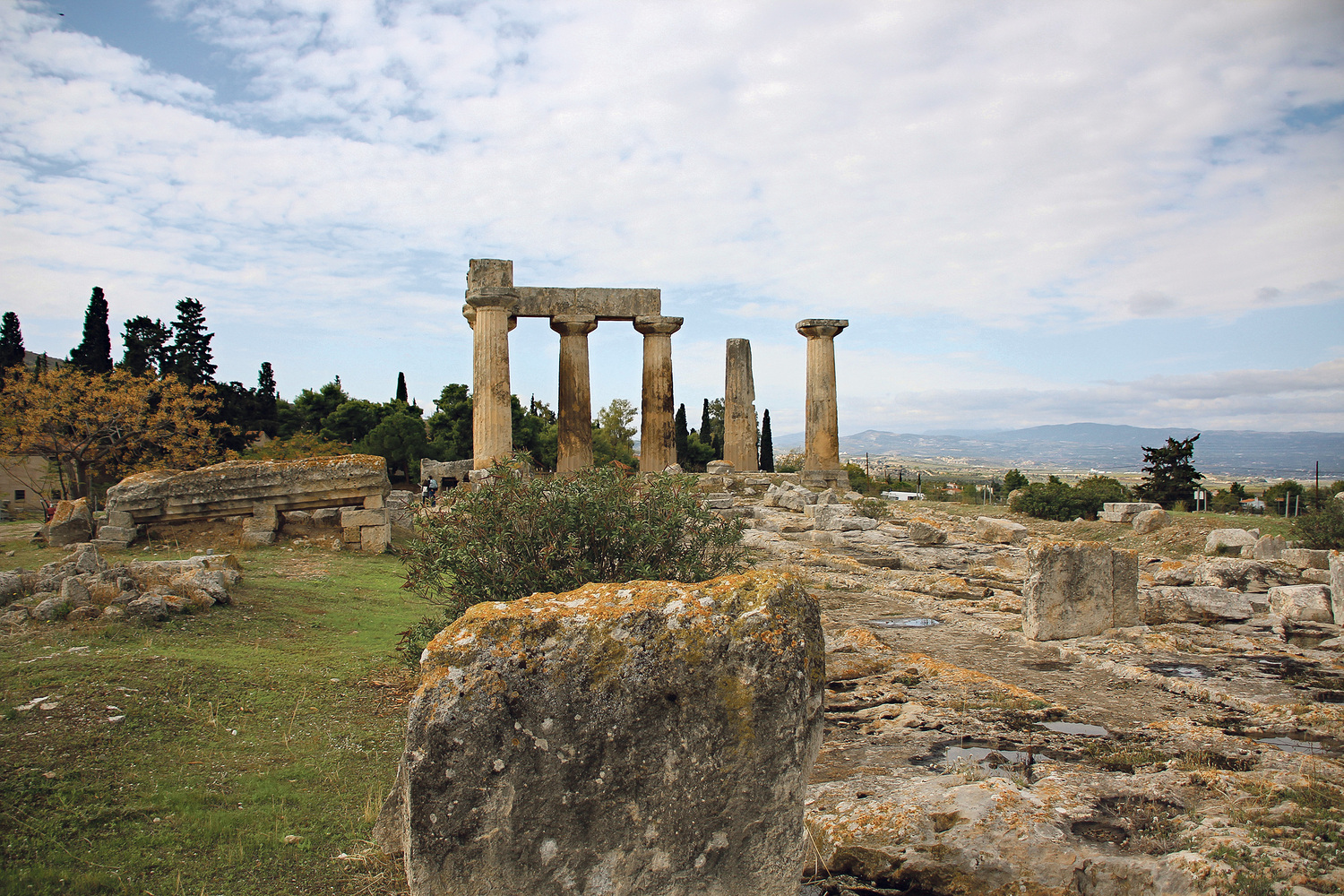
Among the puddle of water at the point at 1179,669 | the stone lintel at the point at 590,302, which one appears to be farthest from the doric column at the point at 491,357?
the puddle of water at the point at 1179,669

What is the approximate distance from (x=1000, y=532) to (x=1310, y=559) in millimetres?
4879

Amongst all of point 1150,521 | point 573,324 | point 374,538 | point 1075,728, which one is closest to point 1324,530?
point 1150,521

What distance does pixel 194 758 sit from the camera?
4.47 m

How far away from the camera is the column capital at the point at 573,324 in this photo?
22016 mm

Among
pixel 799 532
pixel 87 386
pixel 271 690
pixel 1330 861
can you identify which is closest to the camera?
pixel 1330 861

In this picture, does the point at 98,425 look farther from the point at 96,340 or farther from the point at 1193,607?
the point at 1193,607

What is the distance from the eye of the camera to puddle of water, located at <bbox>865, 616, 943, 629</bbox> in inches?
335

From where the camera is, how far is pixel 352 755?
15.7 ft

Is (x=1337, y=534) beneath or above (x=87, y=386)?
beneath

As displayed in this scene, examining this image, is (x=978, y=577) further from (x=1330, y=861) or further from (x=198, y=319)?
(x=198, y=319)

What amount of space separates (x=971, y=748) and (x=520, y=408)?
3891 centimetres

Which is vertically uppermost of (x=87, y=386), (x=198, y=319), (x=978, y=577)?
(x=198, y=319)

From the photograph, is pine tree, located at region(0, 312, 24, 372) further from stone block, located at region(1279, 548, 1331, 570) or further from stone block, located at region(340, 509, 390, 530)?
stone block, located at region(1279, 548, 1331, 570)

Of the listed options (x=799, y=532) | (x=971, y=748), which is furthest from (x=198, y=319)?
(x=971, y=748)
